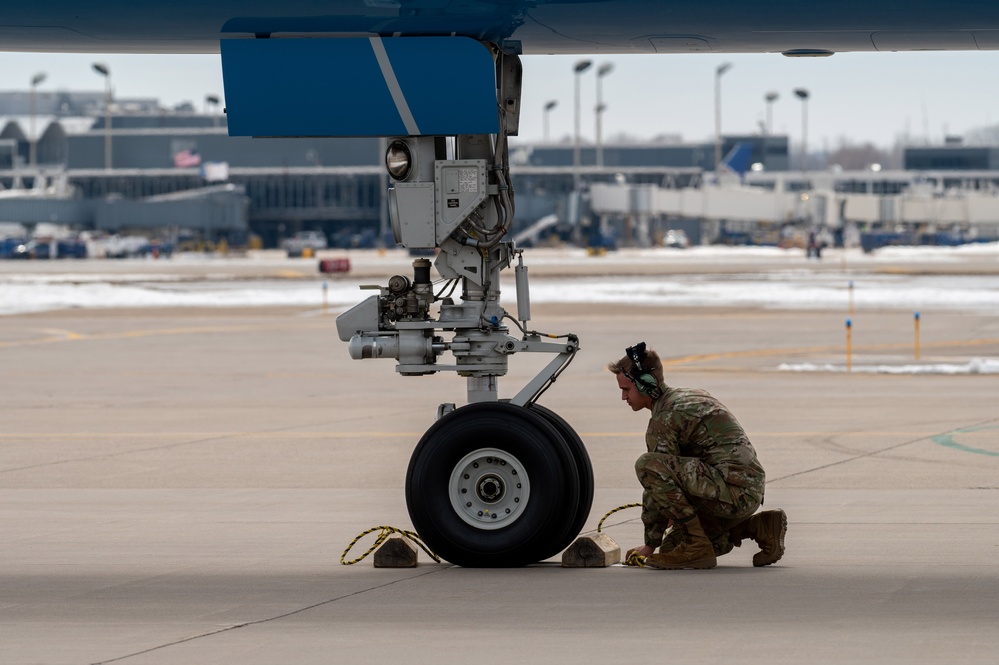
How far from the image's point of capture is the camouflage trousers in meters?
10.6

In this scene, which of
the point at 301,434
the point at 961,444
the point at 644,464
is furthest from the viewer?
the point at 301,434

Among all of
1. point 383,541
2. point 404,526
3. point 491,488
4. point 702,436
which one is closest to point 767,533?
point 702,436

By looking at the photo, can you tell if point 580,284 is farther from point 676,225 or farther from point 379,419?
point 676,225

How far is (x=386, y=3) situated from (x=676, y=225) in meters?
177

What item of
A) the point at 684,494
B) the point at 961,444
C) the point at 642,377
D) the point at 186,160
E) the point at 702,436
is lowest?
the point at 961,444

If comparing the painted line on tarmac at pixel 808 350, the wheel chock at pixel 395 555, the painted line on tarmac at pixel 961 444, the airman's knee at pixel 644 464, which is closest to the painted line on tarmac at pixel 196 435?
the painted line on tarmac at pixel 961 444

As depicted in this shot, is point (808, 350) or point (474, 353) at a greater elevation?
point (474, 353)

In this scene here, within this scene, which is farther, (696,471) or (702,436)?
(702,436)

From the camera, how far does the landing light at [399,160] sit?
1101 cm

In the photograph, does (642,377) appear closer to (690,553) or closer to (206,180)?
(690,553)

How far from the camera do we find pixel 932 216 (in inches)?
5463

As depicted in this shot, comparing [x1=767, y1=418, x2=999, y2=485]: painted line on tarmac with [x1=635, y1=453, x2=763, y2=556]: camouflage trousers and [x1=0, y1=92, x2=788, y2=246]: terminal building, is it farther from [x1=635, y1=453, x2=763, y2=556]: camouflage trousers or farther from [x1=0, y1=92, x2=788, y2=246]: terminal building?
[x1=0, y1=92, x2=788, y2=246]: terminal building

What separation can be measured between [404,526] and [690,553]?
325 cm

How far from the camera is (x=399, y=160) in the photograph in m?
11.0
